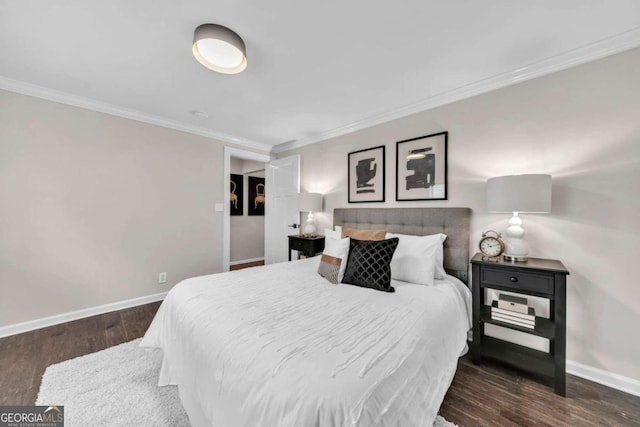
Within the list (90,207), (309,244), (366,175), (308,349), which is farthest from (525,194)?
(90,207)

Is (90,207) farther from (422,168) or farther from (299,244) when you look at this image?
(422,168)

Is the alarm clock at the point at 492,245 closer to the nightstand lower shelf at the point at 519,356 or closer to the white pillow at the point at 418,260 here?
the white pillow at the point at 418,260

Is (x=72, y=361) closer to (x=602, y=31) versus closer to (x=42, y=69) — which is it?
(x=42, y=69)

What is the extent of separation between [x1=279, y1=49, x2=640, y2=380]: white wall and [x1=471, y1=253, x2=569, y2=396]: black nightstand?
224 millimetres

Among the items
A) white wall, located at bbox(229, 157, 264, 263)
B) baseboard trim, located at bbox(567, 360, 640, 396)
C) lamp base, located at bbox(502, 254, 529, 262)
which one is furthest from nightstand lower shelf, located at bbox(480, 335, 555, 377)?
white wall, located at bbox(229, 157, 264, 263)

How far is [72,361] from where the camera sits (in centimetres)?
188

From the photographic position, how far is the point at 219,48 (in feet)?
5.41

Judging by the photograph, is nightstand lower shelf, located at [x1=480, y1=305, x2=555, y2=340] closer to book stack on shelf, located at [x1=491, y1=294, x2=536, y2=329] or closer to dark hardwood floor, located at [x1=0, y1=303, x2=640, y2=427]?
book stack on shelf, located at [x1=491, y1=294, x2=536, y2=329]

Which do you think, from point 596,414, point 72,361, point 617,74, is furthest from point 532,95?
point 72,361

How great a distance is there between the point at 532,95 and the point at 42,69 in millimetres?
4271

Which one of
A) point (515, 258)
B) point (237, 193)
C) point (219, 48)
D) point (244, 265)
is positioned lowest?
point (244, 265)

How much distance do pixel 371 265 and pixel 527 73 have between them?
82.3 inches

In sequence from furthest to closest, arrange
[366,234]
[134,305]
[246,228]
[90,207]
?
[246,228] < [134,305] < [90,207] < [366,234]

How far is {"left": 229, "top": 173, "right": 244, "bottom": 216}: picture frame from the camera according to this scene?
18.0ft
